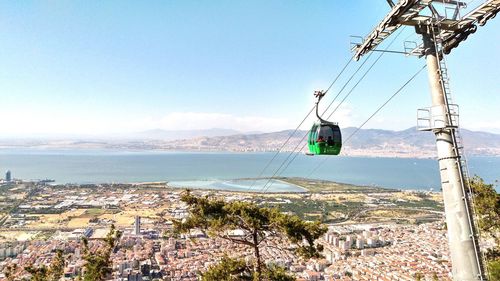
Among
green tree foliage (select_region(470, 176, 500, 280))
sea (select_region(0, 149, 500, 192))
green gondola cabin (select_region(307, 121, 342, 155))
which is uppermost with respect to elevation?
green gondola cabin (select_region(307, 121, 342, 155))

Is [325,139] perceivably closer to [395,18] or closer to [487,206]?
[395,18]

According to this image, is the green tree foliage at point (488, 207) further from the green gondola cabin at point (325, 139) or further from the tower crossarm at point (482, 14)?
the tower crossarm at point (482, 14)

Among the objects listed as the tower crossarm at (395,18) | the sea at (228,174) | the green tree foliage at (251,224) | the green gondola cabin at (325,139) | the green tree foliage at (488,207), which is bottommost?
the sea at (228,174)

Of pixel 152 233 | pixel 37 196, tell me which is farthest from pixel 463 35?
pixel 37 196

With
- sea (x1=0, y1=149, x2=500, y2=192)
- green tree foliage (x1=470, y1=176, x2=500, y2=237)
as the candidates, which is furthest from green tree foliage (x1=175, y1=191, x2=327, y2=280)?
sea (x1=0, y1=149, x2=500, y2=192)

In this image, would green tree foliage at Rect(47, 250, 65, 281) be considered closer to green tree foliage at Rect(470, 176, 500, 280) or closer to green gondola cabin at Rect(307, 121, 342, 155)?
green gondola cabin at Rect(307, 121, 342, 155)

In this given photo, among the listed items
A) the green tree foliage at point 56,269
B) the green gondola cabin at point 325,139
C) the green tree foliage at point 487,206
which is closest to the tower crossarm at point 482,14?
the green gondola cabin at point 325,139

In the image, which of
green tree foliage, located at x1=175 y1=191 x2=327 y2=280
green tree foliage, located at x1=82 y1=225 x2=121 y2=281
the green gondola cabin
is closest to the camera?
the green gondola cabin
